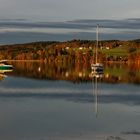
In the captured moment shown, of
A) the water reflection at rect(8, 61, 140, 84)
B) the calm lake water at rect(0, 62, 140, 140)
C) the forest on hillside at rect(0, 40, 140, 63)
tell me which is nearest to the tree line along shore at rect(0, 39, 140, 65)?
the forest on hillside at rect(0, 40, 140, 63)

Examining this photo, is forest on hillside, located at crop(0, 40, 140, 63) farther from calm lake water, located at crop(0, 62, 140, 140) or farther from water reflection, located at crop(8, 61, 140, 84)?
calm lake water, located at crop(0, 62, 140, 140)

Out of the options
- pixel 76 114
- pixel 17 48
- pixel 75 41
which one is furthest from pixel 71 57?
pixel 76 114

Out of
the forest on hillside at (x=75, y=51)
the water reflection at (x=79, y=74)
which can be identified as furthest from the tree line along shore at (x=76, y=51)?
the water reflection at (x=79, y=74)

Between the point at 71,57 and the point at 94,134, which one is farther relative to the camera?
the point at 71,57

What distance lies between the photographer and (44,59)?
132 metres

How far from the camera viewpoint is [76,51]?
125 meters

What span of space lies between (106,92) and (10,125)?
15550 mm

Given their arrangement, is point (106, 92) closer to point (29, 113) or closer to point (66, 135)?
point (29, 113)

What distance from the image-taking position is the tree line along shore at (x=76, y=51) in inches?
4567

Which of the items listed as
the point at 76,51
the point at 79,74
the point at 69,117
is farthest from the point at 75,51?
the point at 69,117

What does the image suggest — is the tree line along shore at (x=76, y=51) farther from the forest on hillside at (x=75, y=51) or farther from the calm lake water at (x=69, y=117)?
the calm lake water at (x=69, y=117)

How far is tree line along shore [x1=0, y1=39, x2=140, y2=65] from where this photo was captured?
381 ft

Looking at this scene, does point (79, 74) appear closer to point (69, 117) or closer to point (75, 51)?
point (69, 117)

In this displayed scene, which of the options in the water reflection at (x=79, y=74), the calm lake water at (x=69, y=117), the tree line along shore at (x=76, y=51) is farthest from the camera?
the tree line along shore at (x=76, y=51)
